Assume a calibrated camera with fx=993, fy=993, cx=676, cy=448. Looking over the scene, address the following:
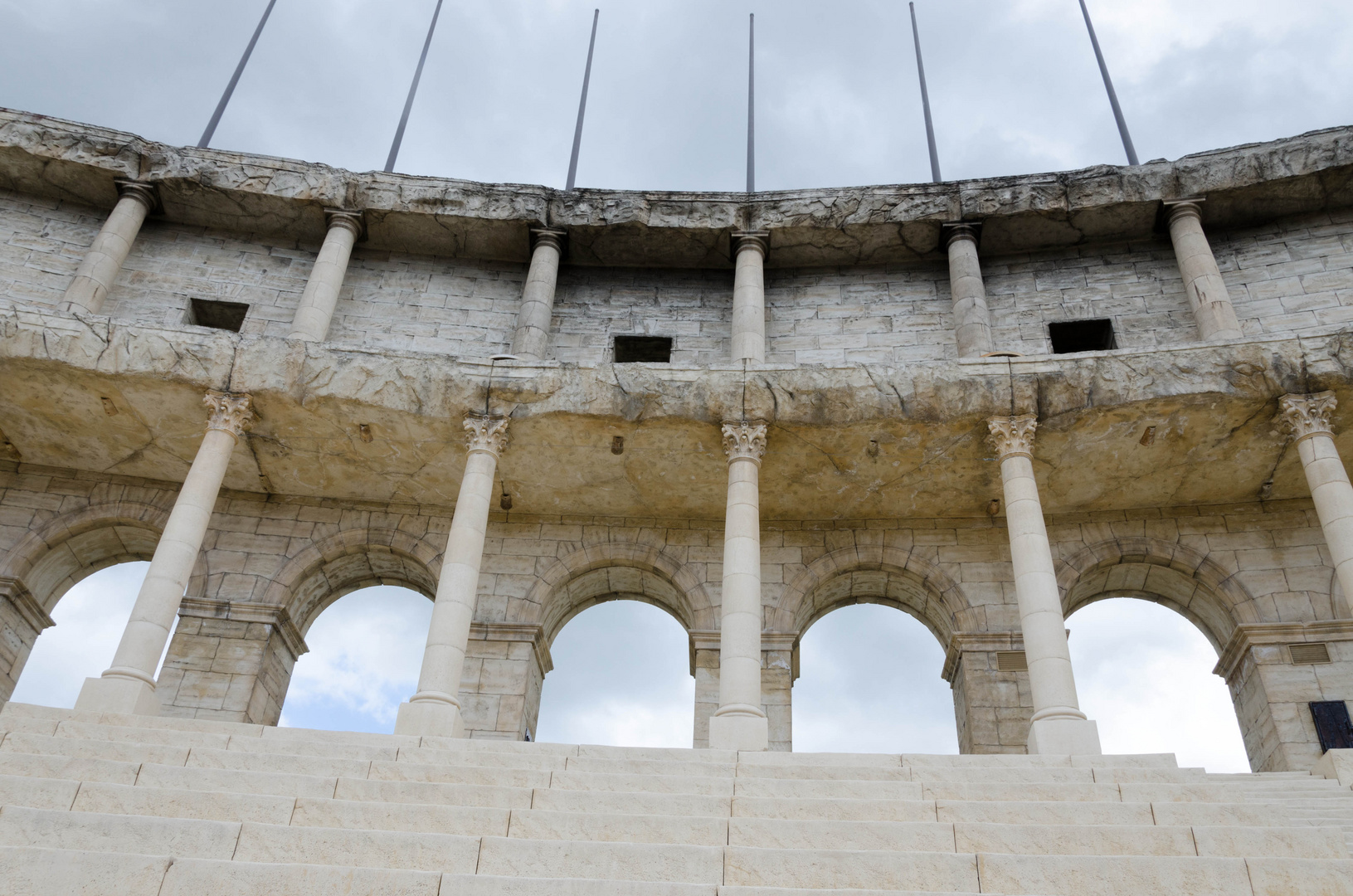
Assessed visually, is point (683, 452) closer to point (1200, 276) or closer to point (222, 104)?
point (1200, 276)

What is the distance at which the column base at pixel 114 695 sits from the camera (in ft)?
36.9

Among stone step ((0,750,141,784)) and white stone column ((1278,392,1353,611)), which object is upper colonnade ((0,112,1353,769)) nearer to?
white stone column ((1278,392,1353,611))

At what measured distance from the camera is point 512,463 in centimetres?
1504

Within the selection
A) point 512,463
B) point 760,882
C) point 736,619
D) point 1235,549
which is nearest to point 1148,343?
point 1235,549

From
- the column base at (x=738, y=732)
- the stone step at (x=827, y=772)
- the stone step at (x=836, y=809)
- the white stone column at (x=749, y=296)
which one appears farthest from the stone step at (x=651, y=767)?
the white stone column at (x=749, y=296)

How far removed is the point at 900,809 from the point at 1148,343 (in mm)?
11118

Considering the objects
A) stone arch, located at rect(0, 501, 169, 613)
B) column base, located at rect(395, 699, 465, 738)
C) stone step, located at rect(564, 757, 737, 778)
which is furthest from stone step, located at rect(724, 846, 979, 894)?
stone arch, located at rect(0, 501, 169, 613)

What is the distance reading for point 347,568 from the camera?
16.5 meters

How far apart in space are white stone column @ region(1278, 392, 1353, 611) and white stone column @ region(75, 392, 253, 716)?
14.1 m

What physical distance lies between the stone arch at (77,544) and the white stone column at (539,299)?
6.35 metres

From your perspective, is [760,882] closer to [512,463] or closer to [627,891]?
[627,891]

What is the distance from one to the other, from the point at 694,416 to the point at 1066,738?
625 centimetres

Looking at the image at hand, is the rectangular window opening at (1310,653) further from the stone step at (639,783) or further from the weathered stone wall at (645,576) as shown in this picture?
the stone step at (639,783)

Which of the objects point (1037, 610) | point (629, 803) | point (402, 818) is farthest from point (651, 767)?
point (1037, 610)
